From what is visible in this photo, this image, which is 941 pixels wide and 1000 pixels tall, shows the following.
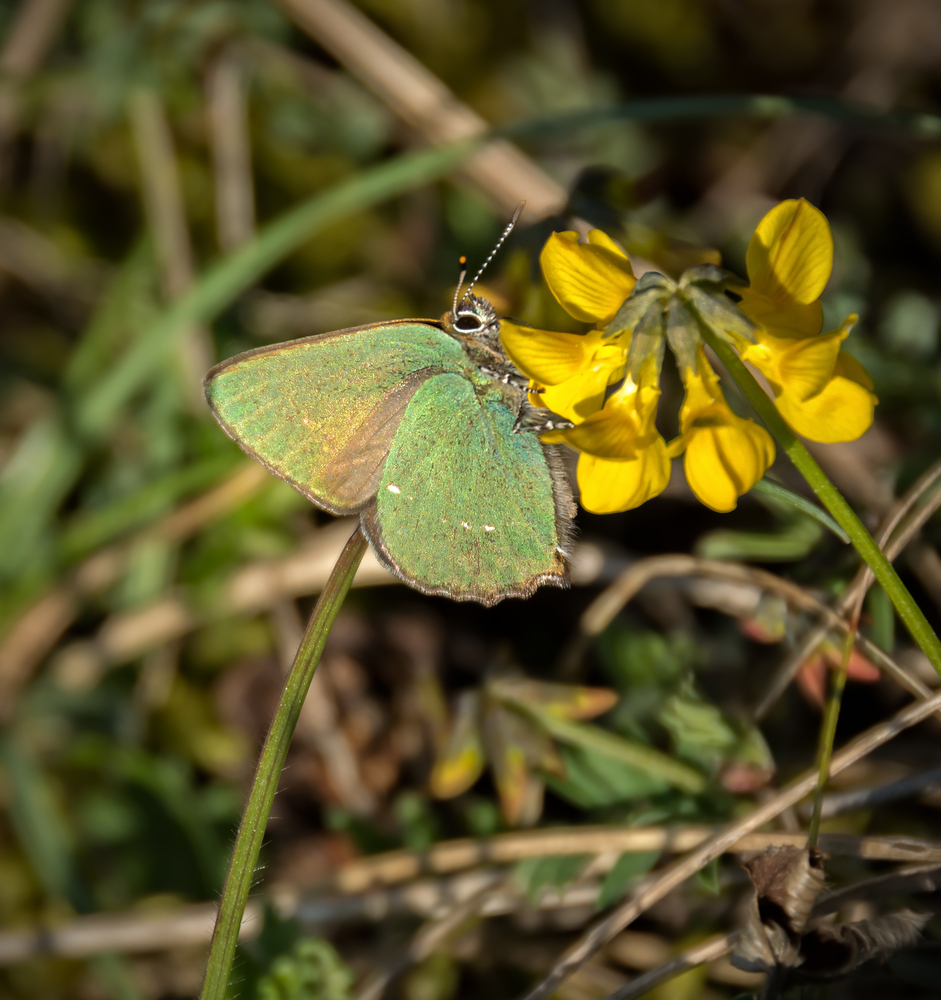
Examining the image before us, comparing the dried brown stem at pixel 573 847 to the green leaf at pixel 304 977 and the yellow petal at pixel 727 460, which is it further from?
the yellow petal at pixel 727 460

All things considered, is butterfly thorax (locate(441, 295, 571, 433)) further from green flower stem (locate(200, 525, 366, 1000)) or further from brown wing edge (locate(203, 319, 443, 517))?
green flower stem (locate(200, 525, 366, 1000))

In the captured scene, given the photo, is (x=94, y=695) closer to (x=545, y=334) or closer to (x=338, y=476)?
(x=338, y=476)

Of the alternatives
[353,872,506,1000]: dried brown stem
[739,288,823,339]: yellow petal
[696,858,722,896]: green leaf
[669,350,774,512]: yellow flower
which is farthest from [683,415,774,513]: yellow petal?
[353,872,506,1000]: dried brown stem

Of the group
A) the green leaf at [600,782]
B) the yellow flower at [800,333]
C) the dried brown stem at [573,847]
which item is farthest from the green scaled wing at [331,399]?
the dried brown stem at [573,847]

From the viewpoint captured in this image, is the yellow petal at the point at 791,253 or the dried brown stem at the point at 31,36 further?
the dried brown stem at the point at 31,36

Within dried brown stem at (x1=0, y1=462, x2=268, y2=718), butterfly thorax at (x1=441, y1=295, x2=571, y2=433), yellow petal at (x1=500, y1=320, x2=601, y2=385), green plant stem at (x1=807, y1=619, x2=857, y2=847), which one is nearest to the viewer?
yellow petal at (x1=500, y1=320, x2=601, y2=385)

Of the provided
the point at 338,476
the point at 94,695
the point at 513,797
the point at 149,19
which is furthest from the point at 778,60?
the point at 94,695
